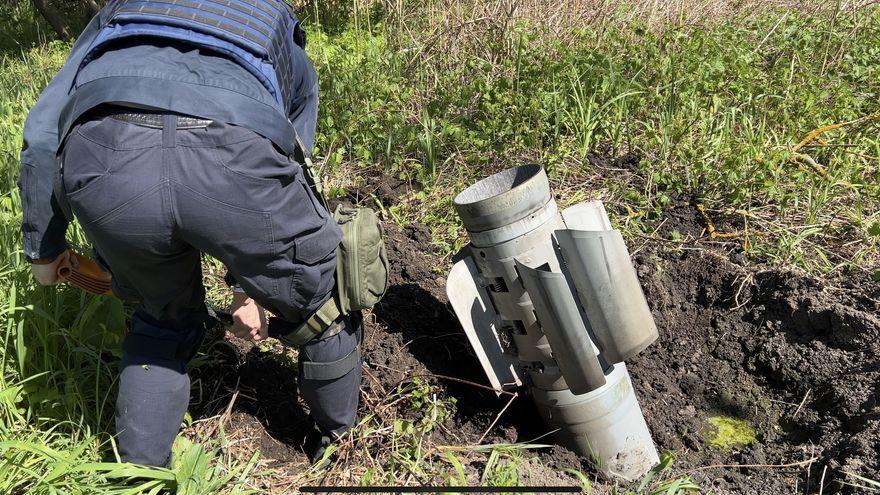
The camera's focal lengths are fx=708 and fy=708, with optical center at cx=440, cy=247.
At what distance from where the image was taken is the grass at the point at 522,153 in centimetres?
241

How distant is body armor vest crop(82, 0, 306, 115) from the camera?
174 cm

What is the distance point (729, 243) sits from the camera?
3.17 metres

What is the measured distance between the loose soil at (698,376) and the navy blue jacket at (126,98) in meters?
1.00

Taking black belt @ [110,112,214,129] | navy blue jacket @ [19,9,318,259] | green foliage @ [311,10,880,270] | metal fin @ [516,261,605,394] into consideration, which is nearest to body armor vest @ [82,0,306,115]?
navy blue jacket @ [19,9,318,259]

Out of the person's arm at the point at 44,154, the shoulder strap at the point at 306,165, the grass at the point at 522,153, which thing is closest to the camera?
the person's arm at the point at 44,154

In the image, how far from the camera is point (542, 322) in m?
2.31

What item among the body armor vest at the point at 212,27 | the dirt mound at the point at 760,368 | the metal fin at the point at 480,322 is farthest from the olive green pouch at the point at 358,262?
the dirt mound at the point at 760,368

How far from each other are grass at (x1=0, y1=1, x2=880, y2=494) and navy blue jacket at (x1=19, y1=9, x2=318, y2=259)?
0.70 meters

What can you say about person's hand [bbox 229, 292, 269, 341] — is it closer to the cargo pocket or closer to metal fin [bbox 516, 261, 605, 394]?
the cargo pocket

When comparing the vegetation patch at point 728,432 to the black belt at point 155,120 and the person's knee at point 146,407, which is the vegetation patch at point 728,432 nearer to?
the person's knee at point 146,407

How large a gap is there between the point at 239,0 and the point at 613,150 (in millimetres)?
2391

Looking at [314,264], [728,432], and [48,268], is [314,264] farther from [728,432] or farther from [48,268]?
[728,432]

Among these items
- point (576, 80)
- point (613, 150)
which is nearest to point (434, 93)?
point (576, 80)

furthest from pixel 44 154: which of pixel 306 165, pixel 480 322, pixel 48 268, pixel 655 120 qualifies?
pixel 655 120
